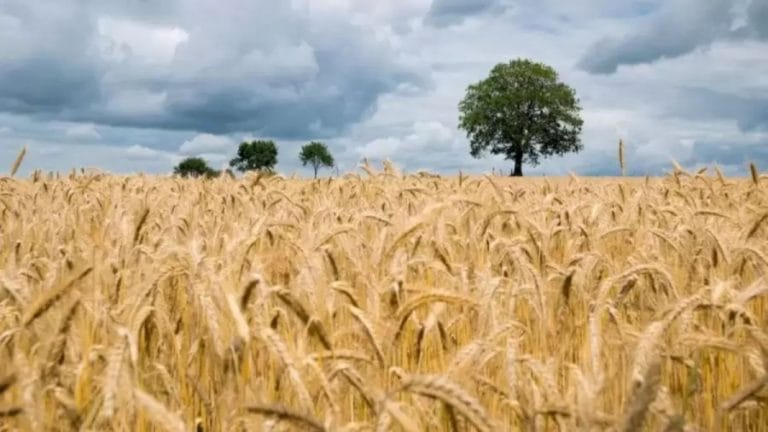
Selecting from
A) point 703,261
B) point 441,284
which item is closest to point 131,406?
point 441,284

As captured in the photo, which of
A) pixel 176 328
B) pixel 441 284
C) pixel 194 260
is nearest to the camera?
pixel 194 260

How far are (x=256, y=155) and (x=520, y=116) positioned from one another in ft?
73.5

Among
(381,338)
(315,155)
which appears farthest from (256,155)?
(381,338)

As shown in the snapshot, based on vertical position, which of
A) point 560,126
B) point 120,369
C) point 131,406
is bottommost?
point 131,406

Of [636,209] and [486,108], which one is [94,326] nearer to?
[636,209]

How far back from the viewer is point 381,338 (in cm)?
237

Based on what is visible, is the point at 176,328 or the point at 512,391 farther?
the point at 176,328

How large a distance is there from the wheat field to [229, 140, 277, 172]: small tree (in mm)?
61414

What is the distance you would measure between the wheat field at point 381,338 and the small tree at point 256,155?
6141 cm

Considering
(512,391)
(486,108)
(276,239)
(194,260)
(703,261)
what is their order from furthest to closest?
(486,108), (276,239), (703,261), (194,260), (512,391)

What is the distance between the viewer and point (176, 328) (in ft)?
10.3

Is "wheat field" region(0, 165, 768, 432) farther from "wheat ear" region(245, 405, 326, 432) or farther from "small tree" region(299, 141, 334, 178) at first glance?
"small tree" region(299, 141, 334, 178)

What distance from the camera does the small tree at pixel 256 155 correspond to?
65.9 metres

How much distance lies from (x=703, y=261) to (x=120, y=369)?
133 inches
